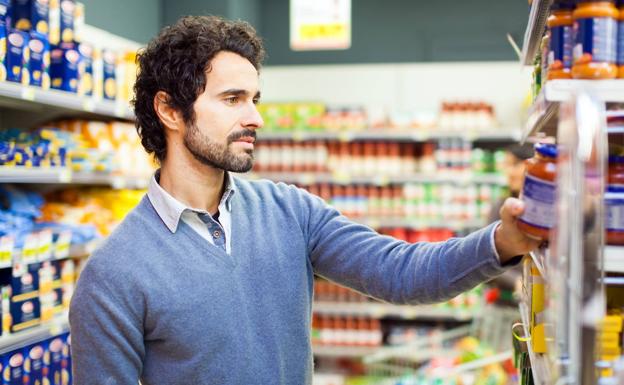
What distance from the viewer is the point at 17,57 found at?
3139 mm

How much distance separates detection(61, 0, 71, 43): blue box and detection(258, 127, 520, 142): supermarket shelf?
3.00 metres

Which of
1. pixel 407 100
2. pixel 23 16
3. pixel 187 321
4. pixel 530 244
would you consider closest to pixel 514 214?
pixel 530 244

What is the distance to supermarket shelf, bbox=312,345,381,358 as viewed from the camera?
21.3ft

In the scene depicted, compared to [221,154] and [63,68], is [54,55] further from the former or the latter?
[221,154]

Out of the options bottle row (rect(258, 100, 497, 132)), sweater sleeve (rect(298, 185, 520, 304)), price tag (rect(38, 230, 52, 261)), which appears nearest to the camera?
sweater sleeve (rect(298, 185, 520, 304))

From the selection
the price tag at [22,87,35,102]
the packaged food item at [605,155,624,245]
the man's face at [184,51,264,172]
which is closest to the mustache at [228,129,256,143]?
the man's face at [184,51,264,172]

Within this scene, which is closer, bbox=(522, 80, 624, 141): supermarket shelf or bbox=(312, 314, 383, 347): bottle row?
bbox=(522, 80, 624, 141): supermarket shelf

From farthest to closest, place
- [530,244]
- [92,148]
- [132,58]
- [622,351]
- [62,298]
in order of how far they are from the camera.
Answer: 1. [132,58]
2. [92,148]
3. [62,298]
4. [530,244]
5. [622,351]

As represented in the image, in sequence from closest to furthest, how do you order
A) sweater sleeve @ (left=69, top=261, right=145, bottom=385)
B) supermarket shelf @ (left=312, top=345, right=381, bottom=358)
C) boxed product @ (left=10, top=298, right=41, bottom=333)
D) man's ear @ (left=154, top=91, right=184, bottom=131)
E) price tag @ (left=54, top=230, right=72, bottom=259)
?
sweater sleeve @ (left=69, top=261, right=145, bottom=385), man's ear @ (left=154, top=91, right=184, bottom=131), boxed product @ (left=10, top=298, right=41, bottom=333), price tag @ (left=54, top=230, right=72, bottom=259), supermarket shelf @ (left=312, top=345, right=381, bottom=358)

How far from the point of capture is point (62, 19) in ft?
12.2

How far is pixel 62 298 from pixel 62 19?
4.45ft

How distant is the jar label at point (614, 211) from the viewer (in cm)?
137

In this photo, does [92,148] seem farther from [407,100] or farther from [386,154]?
[407,100]

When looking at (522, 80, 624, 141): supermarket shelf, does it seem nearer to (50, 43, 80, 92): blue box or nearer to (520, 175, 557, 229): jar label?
(520, 175, 557, 229): jar label
